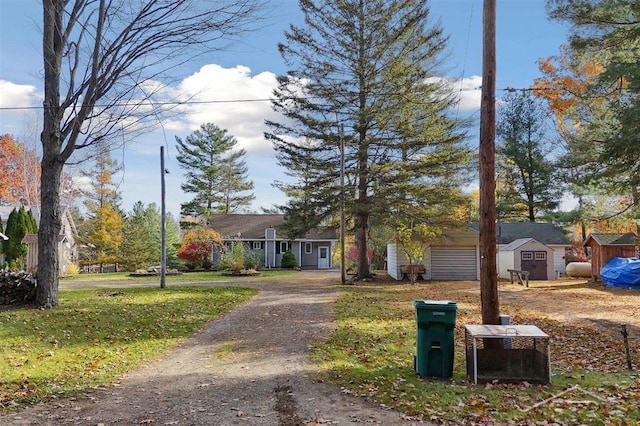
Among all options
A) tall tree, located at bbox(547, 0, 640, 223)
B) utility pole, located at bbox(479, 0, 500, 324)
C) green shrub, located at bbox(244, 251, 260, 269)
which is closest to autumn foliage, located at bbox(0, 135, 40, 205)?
green shrub, located at bbox(244, 251, 260, 269)

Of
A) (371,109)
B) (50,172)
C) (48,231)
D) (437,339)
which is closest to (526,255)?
(371,109)

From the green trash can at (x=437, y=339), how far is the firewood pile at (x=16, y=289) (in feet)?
35.6

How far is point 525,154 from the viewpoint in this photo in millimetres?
36938

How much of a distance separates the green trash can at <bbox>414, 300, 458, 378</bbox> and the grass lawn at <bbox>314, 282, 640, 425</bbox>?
→ 0.15m

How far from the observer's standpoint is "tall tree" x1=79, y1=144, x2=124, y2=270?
35781 millimetres

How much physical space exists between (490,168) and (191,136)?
151 feet

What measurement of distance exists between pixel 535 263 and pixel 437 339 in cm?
2264

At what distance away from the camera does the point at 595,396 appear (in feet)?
18.4

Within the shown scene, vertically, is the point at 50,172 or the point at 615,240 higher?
the point at 50,172

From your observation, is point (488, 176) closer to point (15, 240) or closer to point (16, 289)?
point (16, 289)

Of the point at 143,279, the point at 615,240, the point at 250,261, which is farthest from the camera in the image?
the point at 250,261

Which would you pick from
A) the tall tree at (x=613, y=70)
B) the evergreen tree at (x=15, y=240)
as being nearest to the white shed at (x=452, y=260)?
the tall tree at (x=613, y=70)

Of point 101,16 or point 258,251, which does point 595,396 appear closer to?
point 101,16

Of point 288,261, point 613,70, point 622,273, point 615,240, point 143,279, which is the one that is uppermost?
point 613,70
